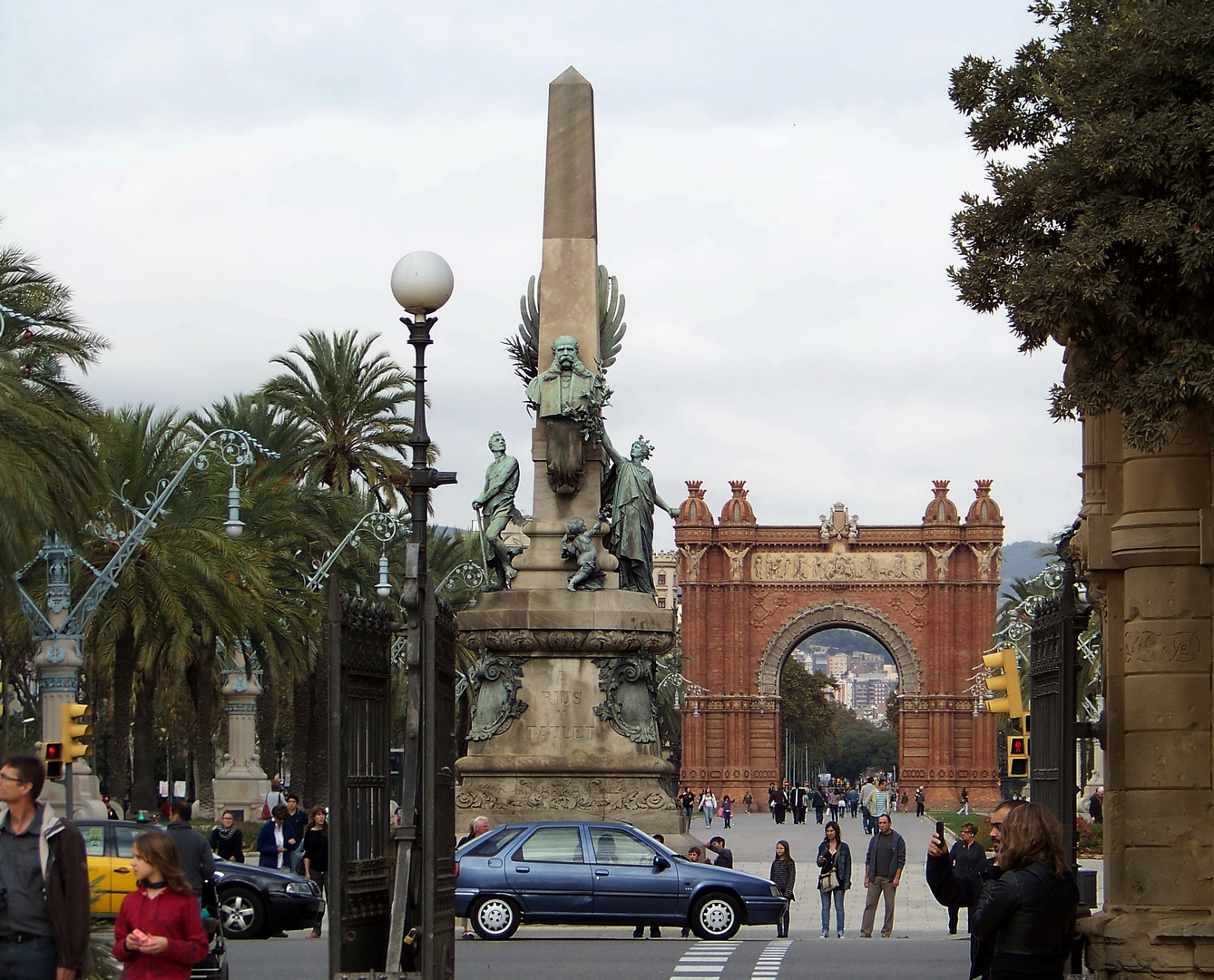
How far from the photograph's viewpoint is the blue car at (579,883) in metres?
19.7

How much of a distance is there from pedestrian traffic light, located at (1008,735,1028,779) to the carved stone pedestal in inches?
321

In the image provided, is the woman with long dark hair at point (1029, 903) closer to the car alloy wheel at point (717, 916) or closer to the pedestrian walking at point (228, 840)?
the car alloy wheel at point (717, 916)

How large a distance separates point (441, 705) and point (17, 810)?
118 inches

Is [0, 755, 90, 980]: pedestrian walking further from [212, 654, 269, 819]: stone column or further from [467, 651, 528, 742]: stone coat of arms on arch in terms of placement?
[212, 654, 269, 819]: stone column

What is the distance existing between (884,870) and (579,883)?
356 cm

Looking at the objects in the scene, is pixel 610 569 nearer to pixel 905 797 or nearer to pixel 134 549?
pixel 134 549

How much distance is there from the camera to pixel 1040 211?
35.7ft

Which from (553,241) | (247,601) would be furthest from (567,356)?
(247,601)

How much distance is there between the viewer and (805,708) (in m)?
128

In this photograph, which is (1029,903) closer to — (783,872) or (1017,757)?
(1017,757)

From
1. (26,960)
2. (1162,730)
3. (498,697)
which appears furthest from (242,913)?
(26,960)

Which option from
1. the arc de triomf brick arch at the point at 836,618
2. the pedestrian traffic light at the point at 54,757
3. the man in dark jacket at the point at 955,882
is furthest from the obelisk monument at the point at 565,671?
the arc de triomf brick arch at the point at 836,618

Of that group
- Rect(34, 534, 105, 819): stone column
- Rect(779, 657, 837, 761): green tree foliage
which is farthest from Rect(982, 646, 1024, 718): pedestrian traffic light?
Rect(779, 657, 837, 761): green tree foliage

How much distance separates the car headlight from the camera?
20234mm
